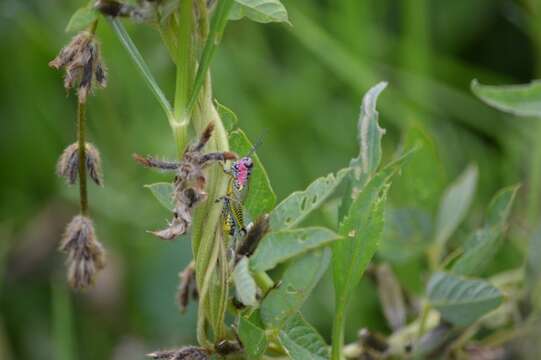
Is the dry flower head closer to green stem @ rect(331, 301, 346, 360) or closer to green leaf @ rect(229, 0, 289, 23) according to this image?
green leaf @ rect(229, 0, 289, 23)

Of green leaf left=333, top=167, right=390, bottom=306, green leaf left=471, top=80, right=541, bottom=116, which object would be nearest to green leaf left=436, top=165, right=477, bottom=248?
green leaf left=471, top=80, right=541, bottom=116

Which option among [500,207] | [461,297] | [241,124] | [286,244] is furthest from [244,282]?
[241,124]

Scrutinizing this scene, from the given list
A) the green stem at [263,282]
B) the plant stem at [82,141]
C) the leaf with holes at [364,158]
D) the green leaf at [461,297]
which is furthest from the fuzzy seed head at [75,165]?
the green leaf at [461,297]

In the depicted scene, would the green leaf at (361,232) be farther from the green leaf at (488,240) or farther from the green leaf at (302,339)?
the green leaf at (488,240)

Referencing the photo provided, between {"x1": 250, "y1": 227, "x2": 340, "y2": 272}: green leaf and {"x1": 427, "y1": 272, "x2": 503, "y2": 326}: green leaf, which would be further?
{"x1": 427, "y1": 272, "x2": 503, "y2": 326}: green leaf

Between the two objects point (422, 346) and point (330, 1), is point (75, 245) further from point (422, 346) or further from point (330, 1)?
point (330, 1)

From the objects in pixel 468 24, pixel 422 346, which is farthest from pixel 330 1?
pixel 422 346

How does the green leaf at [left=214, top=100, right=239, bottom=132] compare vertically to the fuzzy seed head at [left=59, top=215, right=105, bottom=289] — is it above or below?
above
